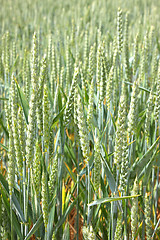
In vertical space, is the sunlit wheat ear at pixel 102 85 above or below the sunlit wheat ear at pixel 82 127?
above

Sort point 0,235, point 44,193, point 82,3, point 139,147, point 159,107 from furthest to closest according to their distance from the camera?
point 82,3 < point 139,147 < point 159,107 < point 0,235 < point 44,193

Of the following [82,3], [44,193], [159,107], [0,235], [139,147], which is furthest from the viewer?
[82,3]

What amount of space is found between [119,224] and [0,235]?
0.33m

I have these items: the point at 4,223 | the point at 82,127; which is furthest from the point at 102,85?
the point at 4,223

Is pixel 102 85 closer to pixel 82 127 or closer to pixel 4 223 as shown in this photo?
pixel 82 127

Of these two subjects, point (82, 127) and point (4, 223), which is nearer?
point (82, 127)

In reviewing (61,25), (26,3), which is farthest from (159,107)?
(26,3)

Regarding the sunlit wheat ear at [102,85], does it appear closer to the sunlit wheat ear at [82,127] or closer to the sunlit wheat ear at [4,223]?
the sunlit wheat ear at [82,127]

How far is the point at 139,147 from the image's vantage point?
1260mm

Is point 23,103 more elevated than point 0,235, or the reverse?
point 23,103

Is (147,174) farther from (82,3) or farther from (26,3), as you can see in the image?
(26,3)

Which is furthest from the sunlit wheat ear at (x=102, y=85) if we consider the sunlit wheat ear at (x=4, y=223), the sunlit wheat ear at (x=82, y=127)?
the sunlit wheat ear at (x=4, y=223)

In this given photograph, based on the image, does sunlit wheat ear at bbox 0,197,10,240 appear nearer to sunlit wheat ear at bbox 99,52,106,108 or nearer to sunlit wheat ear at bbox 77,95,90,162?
sunlit wheat ear at bbox 77,95,90,162

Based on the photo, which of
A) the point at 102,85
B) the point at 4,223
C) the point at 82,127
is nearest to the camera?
the point at 82,127
